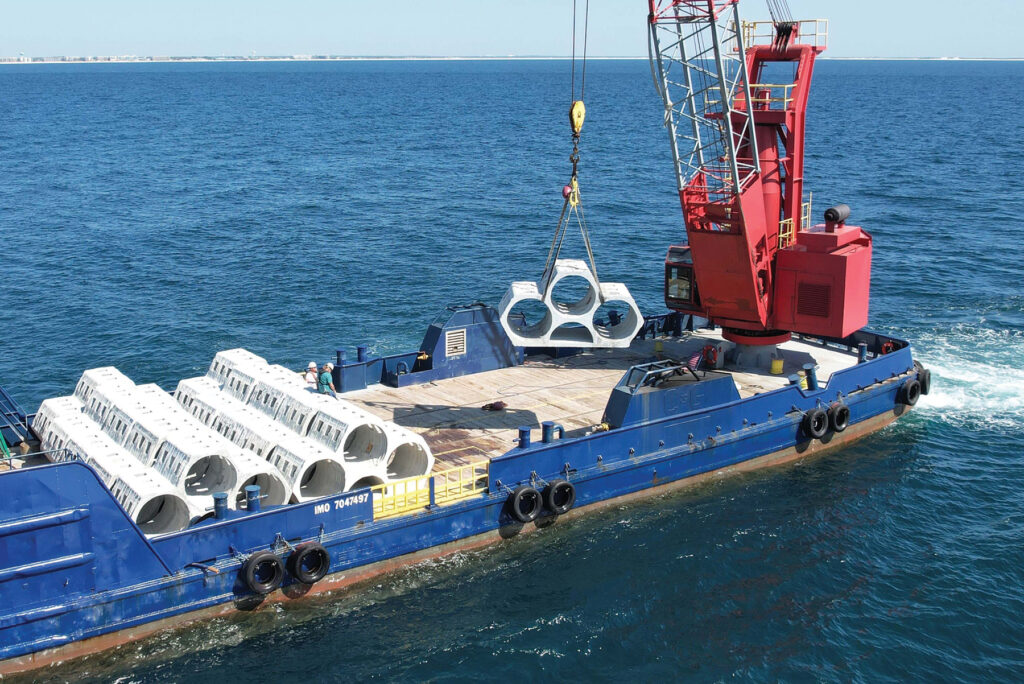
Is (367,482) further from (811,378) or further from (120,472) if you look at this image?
(811,378)

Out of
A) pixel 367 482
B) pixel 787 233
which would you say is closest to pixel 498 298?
pixel 787 233

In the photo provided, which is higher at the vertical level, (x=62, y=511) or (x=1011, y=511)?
(x=62, y=511)

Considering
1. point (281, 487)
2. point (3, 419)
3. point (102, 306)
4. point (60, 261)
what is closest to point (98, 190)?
point (60, 261)

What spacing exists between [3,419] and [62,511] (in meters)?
7.32

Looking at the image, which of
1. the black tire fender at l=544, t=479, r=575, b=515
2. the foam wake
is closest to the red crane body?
the foam wake

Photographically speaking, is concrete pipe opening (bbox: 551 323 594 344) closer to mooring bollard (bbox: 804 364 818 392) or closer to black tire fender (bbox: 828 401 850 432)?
mooring bollard (bbox: 804 364 818 392)

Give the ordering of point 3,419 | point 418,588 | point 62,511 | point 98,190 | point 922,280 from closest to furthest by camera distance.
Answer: point 62,511 → point 418,588 → point 3,419 → point 922,280 → point 98,190

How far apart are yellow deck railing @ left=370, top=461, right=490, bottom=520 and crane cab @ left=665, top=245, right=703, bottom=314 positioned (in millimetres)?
10453

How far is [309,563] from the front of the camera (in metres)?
21.8

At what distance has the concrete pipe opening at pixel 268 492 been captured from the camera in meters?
22.2

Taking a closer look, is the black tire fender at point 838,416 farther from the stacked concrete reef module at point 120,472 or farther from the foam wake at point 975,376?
the stacked concrete reef module at point 120,472

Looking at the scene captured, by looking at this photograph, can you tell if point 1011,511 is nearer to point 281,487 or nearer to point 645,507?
point 645,507

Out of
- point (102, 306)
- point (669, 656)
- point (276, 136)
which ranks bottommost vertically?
point (669, 656)

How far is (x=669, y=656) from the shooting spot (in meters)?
21.2
